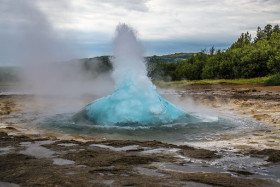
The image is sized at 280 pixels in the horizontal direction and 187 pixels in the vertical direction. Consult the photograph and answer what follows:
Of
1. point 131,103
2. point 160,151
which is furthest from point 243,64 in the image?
point 160,151

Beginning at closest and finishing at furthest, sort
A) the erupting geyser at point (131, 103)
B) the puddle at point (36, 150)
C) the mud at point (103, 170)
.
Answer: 1. the mud at point (103, 170)
2. the puddle at point (36, 150)
3. the erupting geyser at point (131, 103)

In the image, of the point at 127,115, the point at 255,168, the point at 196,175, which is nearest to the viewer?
the point at 196,175

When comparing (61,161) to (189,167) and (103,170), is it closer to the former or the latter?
(103,170)

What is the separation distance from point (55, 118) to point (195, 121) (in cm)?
444

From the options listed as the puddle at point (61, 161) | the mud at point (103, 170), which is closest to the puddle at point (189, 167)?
the mud at point (103, 170)

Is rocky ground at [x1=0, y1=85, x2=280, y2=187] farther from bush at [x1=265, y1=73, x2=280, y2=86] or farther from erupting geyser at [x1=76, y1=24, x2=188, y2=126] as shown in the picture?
bush at [x1=265, y1=73, x2=280, y2=86]

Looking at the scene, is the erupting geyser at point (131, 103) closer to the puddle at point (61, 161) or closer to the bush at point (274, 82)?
the puddle at point (61, 161)

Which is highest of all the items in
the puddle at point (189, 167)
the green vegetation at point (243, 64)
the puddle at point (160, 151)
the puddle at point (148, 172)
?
the green vegetation at point (243, 64)

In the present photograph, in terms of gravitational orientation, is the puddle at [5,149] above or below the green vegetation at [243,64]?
below

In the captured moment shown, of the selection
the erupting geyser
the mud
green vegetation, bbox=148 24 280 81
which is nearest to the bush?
green vegetation, bbox=148 24 280 81

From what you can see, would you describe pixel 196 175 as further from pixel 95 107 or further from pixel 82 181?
pixel 95 107

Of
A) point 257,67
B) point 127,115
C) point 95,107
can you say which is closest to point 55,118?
point 95,107

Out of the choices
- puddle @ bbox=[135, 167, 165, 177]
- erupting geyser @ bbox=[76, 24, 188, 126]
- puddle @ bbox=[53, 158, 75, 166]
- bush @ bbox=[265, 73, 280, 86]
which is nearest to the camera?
puddle @ bbox=[135, 167, 165, 177]

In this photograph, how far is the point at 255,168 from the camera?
3.94 m
